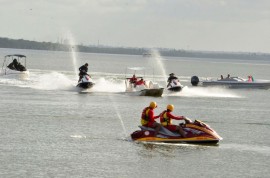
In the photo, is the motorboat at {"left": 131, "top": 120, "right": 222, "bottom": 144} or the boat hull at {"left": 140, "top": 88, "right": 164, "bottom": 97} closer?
the motorboat at {"left": 131, "top": 120, "right": 222, "bottom": 144}

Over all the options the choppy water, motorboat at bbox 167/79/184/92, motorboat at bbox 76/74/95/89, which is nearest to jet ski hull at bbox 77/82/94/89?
motorboat at bbox 76/74/95/89

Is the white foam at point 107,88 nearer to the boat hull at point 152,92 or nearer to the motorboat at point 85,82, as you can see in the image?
the motorboat at point 85,82

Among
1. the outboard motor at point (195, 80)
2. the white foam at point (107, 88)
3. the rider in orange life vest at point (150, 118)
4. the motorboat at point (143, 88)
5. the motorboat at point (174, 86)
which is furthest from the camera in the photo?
the outboard motor at point (195, 80)

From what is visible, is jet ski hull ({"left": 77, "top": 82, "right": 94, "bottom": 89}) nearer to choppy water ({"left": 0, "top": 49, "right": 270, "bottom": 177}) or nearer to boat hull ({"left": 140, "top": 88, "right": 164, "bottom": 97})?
choppy water ({"left": 0, "top": 49, "right": 270, "bottom": 177})

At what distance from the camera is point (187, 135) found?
111 feet

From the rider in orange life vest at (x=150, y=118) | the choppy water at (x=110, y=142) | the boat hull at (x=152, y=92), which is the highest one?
the rider in orange life vest at (x=150, y=118)

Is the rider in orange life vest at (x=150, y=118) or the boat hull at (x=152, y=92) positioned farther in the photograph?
the boat hull at (x=152, y=92)

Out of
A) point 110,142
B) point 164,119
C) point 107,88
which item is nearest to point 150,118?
point 164,119

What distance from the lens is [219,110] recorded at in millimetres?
56469

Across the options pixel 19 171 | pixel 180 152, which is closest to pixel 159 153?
pixel 180 152

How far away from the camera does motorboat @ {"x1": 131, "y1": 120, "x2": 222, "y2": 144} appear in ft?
110

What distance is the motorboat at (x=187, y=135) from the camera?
3359cm

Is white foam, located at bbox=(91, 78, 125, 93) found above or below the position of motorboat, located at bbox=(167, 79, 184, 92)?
below

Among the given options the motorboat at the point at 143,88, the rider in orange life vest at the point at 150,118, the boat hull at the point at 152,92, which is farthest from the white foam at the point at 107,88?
the rider in orange life vest at the point at 150,118
